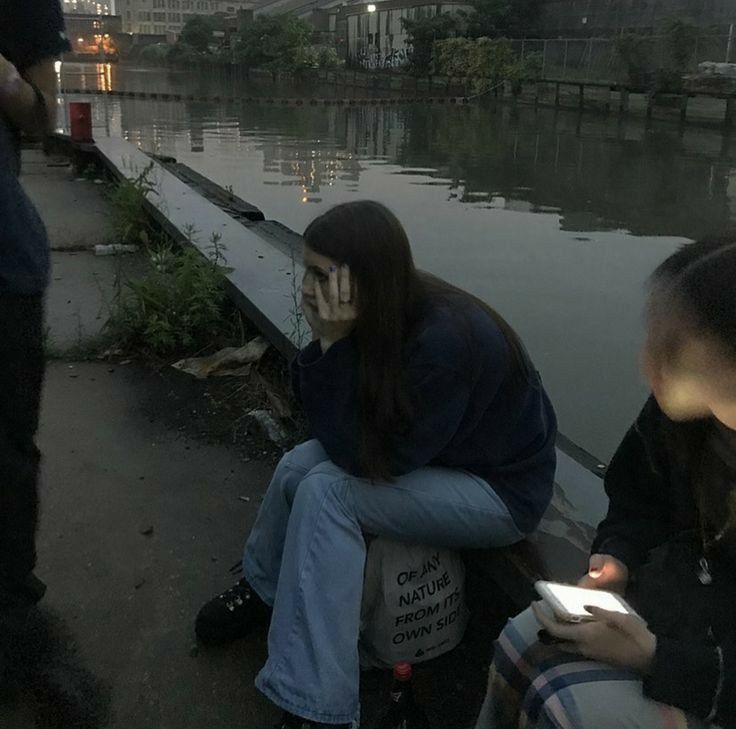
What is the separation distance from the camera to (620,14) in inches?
1551

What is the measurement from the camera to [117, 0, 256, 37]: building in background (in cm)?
12925

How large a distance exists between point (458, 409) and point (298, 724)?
0.81 m

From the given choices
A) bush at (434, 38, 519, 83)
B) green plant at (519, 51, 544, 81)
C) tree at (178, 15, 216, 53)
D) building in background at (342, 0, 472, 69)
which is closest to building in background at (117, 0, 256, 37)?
tree at (178, 15, 216, 53)

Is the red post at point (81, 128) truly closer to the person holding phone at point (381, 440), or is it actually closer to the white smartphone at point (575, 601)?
the person holding phone at point (381, 440)

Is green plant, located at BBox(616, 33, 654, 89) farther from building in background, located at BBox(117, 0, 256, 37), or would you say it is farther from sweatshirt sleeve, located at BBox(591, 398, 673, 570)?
building in background, located at BBox(117, 0, 256, 37)

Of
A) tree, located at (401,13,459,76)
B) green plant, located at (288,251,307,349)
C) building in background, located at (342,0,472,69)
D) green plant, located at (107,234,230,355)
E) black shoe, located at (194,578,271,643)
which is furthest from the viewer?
building in background, located at (342,0,472,69)

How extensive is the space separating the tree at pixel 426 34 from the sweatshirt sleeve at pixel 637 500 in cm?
4526

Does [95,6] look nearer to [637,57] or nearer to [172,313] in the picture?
[637,57]

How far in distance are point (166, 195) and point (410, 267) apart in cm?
587

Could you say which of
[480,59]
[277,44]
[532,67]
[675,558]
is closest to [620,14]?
[532,67]

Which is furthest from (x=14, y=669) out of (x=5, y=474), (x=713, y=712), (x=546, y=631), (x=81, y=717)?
(x=713, y=712)

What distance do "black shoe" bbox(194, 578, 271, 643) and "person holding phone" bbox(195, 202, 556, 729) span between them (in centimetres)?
29

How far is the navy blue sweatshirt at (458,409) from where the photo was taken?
202 centimetres

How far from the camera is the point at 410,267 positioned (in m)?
2.12
